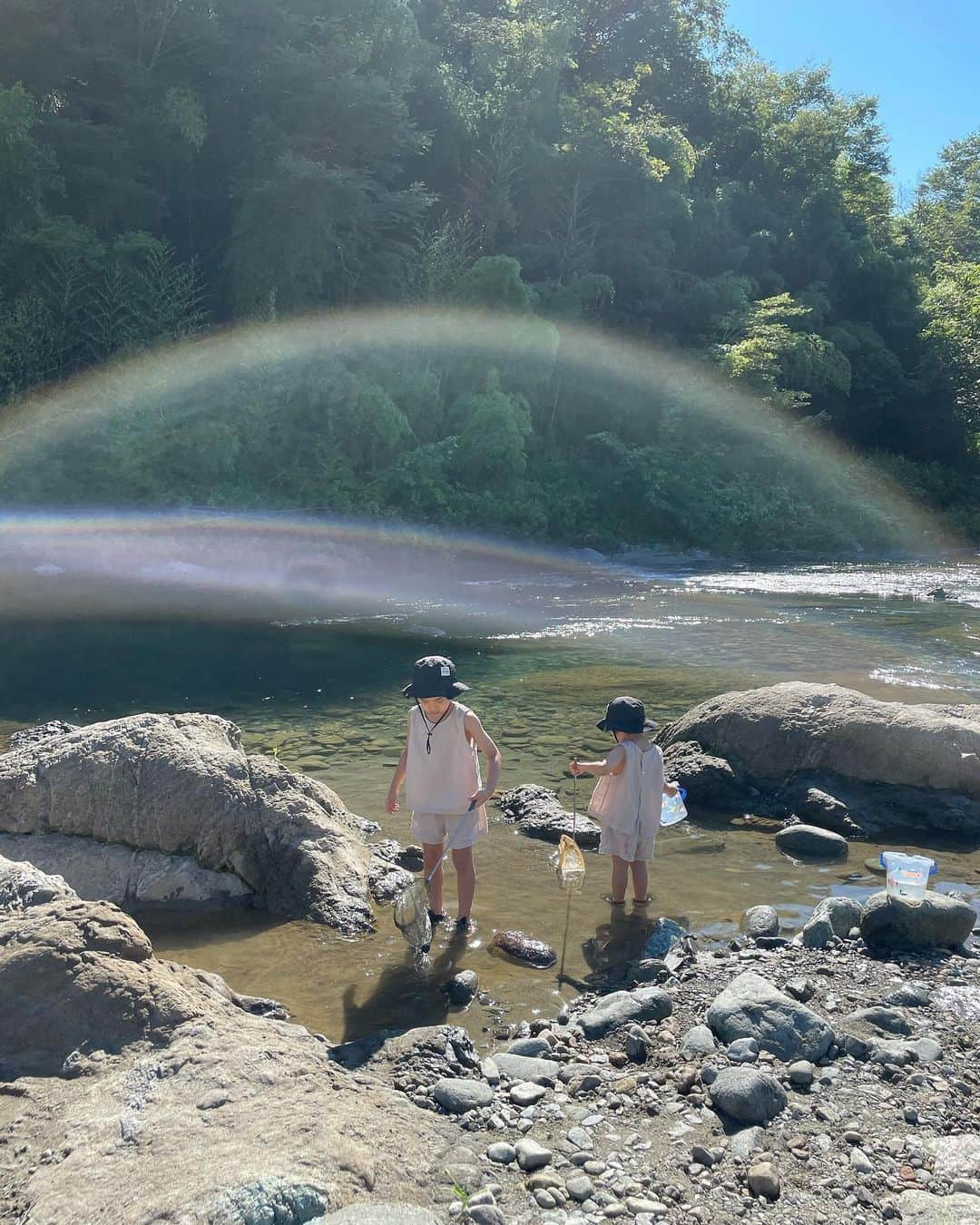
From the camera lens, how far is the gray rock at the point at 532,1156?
11.5 feet

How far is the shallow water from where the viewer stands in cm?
546

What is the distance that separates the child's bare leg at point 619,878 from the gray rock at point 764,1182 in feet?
9.39

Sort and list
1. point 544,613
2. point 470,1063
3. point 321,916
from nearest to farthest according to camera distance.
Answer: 1. point 470,1063
2. point 321,916
3. point 544,613

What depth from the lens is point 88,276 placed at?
1062 inches

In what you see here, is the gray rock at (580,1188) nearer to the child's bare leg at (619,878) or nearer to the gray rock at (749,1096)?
the gray rock at (749,1096)

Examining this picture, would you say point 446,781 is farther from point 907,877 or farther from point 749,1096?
point 907,877

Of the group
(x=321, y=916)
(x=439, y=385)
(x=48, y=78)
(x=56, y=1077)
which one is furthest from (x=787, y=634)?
(x=48, y=78)

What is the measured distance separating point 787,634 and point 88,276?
2038 cm

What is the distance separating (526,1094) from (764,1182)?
960mm

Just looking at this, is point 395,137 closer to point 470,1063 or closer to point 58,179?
point 58,179

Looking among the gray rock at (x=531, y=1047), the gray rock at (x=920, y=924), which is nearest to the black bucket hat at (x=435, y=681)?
the gray rock at (x=531, y=1047)

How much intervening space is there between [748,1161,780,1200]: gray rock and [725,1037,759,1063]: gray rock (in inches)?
30.5

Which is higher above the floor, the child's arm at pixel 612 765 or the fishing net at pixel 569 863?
the child's arm at pixel 612 765

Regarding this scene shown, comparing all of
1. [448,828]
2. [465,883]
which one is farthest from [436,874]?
[448,828]
